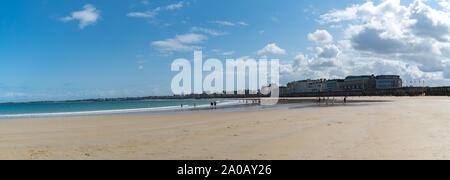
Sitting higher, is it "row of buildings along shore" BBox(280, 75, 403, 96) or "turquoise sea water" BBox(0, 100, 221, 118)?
"row of buildings along shore" BBox(280, 75, 403, 96)

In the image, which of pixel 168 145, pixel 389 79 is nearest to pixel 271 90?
pixel 389 79

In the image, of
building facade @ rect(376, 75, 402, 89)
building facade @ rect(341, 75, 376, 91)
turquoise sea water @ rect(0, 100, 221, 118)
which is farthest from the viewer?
building facade @ rect(341, 75, 376, 91)

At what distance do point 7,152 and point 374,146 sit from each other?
10635 millimetres

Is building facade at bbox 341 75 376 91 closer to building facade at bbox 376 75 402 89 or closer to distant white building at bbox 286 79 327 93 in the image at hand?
building facade at bbox 376 75 402 89

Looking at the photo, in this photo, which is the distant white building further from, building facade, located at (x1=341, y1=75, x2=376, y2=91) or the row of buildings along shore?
building facade, located at (x1=341, y1=75, x2=376, y2=91)

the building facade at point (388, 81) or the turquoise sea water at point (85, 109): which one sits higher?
the building facade at point (388, 81)

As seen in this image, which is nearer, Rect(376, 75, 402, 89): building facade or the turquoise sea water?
the turquoise sea water

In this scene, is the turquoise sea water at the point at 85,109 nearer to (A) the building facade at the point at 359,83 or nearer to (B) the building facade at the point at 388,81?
(A) the building facade at the point at 359,83

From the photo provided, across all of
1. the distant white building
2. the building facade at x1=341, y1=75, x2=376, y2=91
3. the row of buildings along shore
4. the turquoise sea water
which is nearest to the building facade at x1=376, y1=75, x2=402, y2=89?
the row of buildings along shore

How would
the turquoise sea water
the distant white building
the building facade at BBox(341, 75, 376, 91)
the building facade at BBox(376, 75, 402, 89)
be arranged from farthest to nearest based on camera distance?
1. the distant white building
2. the building facade at BBox(341, 75, 376, 91)
3. the building facade at BBox(376, 75, 402, 89)
4. the turquoise sea water

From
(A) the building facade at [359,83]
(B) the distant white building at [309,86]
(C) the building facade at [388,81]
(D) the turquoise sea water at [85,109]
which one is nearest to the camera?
(D) the turquoise sea water at [85,109]

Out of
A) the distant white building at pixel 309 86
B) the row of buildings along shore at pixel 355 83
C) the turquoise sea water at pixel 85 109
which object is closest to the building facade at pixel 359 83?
the row of buildings along shore at pixel 355 83
